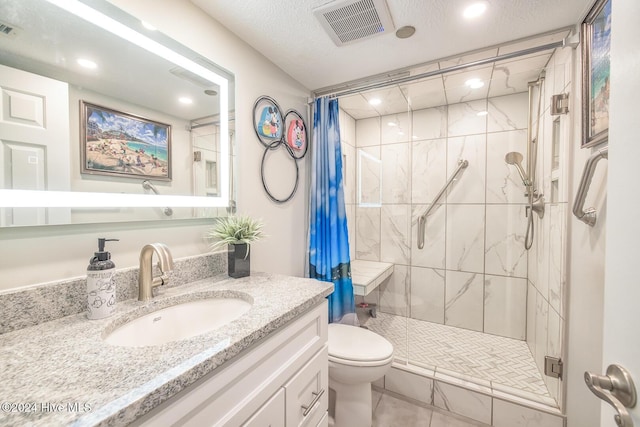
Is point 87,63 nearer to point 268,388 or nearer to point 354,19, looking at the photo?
point 354,19

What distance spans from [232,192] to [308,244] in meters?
0.75

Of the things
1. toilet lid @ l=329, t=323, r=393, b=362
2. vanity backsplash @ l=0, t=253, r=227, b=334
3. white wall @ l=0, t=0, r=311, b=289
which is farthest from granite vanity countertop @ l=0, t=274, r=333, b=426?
toilet lid @ l=329, t=323, r=393, b=362

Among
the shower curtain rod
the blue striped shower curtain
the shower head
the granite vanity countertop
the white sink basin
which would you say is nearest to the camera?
the granite vanity countertop

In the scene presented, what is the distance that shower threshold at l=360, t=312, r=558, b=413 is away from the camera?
154 centimetres

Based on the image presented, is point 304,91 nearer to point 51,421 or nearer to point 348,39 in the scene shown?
point 348,39

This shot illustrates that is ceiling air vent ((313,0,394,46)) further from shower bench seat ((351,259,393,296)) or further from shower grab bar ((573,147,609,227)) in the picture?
shower bench seat ((351,259,393,296))

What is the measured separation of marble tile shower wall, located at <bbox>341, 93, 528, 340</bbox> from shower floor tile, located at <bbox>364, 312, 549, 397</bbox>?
4.5 inches

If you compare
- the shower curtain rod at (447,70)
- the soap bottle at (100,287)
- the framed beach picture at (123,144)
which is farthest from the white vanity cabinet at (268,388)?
the shower curtain rod at (447,70)

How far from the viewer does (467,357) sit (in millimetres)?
1908

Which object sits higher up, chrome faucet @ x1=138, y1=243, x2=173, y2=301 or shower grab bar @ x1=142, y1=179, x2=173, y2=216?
shower grab bar @ x1=142, y1=179, x2=173, y2=216

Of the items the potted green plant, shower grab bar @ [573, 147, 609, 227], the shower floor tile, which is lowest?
the shower floor tile

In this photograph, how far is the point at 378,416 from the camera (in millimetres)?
1575

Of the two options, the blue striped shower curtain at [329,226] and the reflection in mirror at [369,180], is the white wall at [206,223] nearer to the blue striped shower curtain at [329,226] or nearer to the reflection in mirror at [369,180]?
the blue striped shower curtain at [329,226]

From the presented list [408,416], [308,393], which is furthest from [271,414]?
[408,416]
